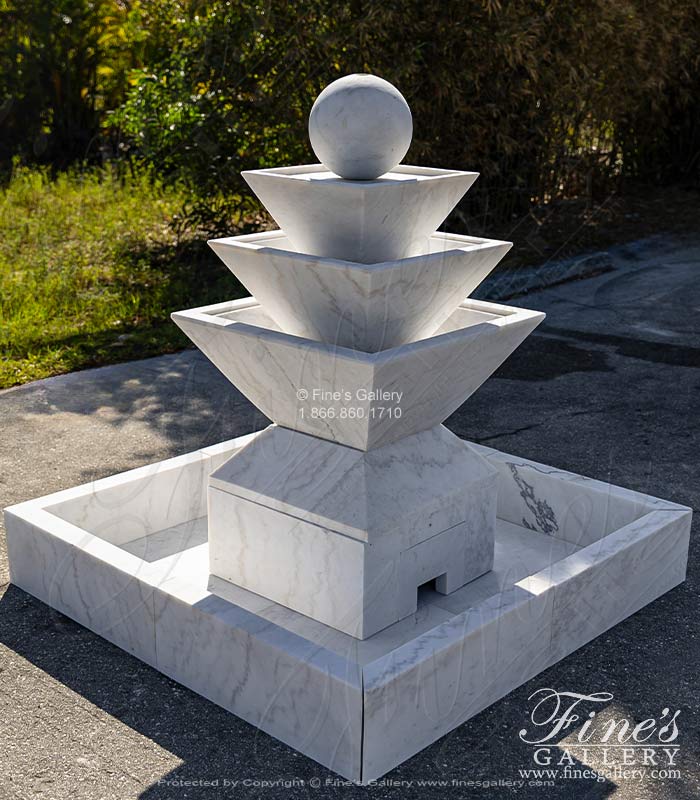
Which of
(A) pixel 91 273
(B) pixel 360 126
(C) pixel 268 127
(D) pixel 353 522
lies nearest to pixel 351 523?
(D) pixel 353 522

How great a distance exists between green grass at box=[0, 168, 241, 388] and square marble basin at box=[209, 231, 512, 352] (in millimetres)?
3013

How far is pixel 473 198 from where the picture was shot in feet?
30.9

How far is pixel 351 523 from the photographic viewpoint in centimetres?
327

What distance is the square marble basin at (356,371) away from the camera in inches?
126

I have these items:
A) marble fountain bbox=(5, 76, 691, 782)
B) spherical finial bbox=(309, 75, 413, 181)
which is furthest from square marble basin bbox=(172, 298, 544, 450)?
spherical finial bbox=(309, 75, 413, 181)

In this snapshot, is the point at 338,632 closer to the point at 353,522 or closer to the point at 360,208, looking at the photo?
Answer: the point at 353,522

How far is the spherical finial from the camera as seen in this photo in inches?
126

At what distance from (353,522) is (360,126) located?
1.23 meters

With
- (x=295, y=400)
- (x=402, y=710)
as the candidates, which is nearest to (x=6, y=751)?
(x=402, y=710)

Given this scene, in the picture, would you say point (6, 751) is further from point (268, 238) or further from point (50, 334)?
point (50, 334)

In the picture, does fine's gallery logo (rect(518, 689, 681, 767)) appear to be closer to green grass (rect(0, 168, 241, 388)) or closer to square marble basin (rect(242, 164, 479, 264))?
square marble basin (rect(242, 164, 479, 264))

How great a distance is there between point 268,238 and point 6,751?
185 centimetres

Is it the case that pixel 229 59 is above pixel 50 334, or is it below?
above

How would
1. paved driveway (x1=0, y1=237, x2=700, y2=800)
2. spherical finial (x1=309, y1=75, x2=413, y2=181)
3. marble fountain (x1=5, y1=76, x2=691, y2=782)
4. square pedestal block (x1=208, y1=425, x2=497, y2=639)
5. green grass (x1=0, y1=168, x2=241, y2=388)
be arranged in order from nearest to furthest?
1. paved driveway (x1=0, y1=237, x2=700, y2=800)
2. marble fountain (x1=5, y1=76, x2=691, y2=782)
3. spherical finial (x1=309, y1=75, x2=413, y2=181)
4. square pedestal block (x1=208, y1=425, x2=497, y2=639)
5. green grass (x1=0, y1=168, x2=241, y2=388)
